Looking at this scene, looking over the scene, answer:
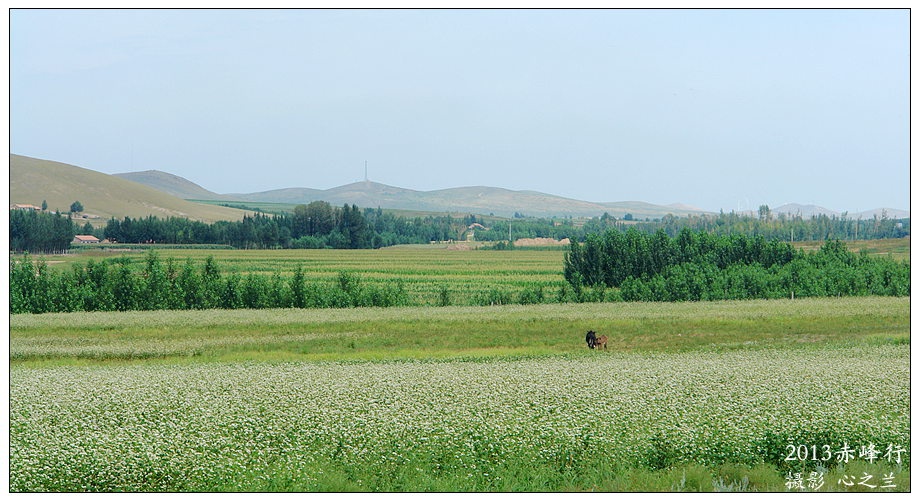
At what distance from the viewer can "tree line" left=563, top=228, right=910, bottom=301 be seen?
14867mm

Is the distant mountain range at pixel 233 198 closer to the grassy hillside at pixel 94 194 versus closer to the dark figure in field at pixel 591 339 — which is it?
the grassy hillside at pixel 94 194

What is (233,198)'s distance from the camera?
1426cm

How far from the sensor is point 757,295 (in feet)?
50.4

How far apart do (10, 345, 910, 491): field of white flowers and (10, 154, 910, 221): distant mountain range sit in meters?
3.29

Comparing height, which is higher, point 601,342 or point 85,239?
point 85,239

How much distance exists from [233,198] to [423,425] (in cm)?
741

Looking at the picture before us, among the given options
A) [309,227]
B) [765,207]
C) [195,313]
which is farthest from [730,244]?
[195,313]

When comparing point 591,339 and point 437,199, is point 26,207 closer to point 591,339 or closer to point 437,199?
point 437,199

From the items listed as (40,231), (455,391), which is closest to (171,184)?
(40,231)

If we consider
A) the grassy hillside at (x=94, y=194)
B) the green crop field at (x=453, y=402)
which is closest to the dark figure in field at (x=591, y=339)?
the green crop field at (x=453, y=402)

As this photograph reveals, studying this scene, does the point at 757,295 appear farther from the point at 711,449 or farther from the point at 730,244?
the point at 711,449

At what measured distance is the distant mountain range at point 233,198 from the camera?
1278cm

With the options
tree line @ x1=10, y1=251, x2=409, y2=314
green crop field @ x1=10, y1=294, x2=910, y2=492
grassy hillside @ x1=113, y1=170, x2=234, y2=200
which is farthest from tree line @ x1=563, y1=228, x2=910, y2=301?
grassy hillside @ x1=113, y1=170, x2=234, y2=200

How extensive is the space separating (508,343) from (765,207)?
536cm
